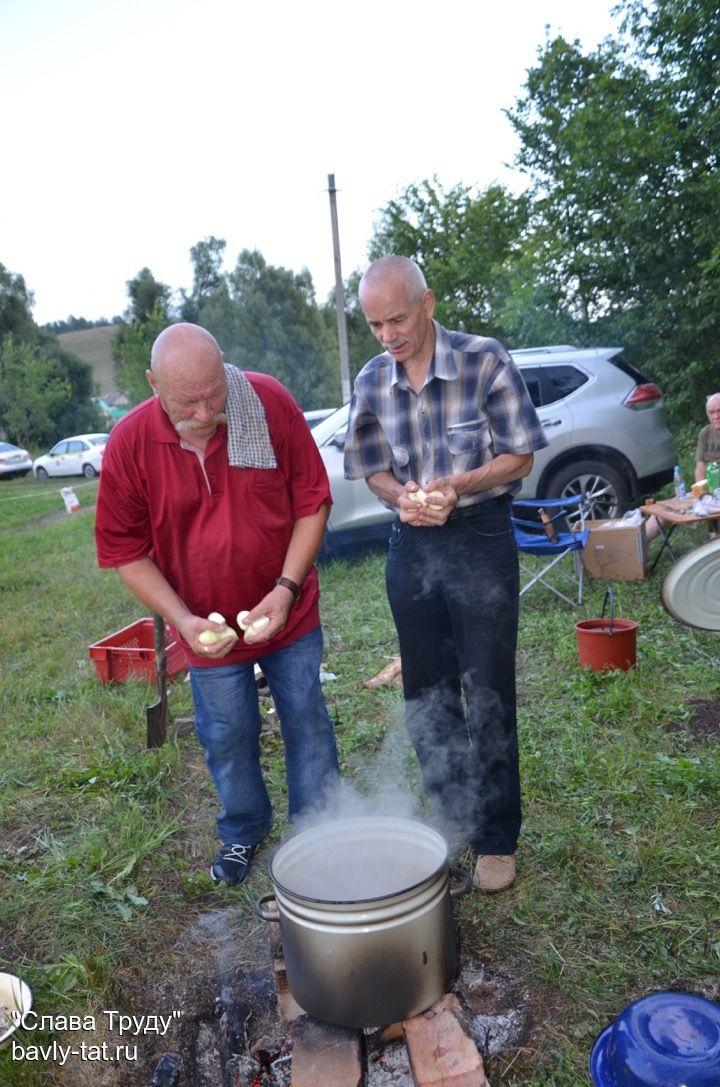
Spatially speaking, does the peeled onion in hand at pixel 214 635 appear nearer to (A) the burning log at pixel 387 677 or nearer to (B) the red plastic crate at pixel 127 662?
(A) the burning log at pixel 387 677

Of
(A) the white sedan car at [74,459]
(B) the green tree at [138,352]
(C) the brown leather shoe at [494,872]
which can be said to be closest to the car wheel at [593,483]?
(C) the brown leather shoe at [494,872]

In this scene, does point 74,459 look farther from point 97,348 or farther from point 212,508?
point 97,348

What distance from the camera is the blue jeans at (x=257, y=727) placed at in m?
2.73

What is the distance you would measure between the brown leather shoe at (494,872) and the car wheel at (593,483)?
17.1ft

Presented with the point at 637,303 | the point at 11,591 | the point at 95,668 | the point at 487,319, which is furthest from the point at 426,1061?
the point at 487,319

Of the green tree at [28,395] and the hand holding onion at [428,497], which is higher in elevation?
the green tree at [28,395]

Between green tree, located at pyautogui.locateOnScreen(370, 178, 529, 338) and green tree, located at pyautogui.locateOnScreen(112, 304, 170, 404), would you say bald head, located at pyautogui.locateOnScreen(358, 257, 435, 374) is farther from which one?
green tree, located at pyautogui.locateOnScreen(112, 304, 170, 404)

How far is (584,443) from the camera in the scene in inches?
295

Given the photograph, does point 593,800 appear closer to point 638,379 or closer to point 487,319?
point 638,379

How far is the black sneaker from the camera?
2.94 meters

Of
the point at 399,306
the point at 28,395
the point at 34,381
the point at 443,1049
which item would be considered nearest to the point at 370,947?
the point at 443,1049

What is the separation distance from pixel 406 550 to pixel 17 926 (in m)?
1.94

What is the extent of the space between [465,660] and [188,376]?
4.13 feet

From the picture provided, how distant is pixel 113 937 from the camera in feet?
8.88
